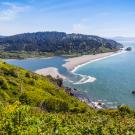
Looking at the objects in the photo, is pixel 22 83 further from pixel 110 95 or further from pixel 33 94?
pixel 110 95

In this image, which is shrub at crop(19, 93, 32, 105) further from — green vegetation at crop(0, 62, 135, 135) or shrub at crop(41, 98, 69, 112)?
shrub at crop(41, 98, 69, 112)

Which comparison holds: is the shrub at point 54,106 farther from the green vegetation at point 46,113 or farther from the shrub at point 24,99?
the shrub at point 24,99

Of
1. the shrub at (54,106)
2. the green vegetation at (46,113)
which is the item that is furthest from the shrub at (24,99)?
the shrub at (54,106)

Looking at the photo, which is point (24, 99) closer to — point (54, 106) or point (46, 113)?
point (54, 106)

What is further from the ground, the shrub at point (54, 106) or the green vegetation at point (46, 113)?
the green vegetation at point (46, 113)

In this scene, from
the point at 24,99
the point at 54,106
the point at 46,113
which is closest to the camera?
the point at 46,113

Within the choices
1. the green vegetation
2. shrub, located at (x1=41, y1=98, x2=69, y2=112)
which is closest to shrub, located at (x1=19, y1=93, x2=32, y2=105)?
the green vegetation

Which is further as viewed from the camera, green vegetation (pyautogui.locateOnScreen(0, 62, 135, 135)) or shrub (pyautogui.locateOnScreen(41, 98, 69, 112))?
shrub (pyautogui.locateOnScreen(41, 98, 69, 112))

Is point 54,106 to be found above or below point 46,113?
below

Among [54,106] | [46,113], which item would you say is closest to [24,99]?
[54,106]
